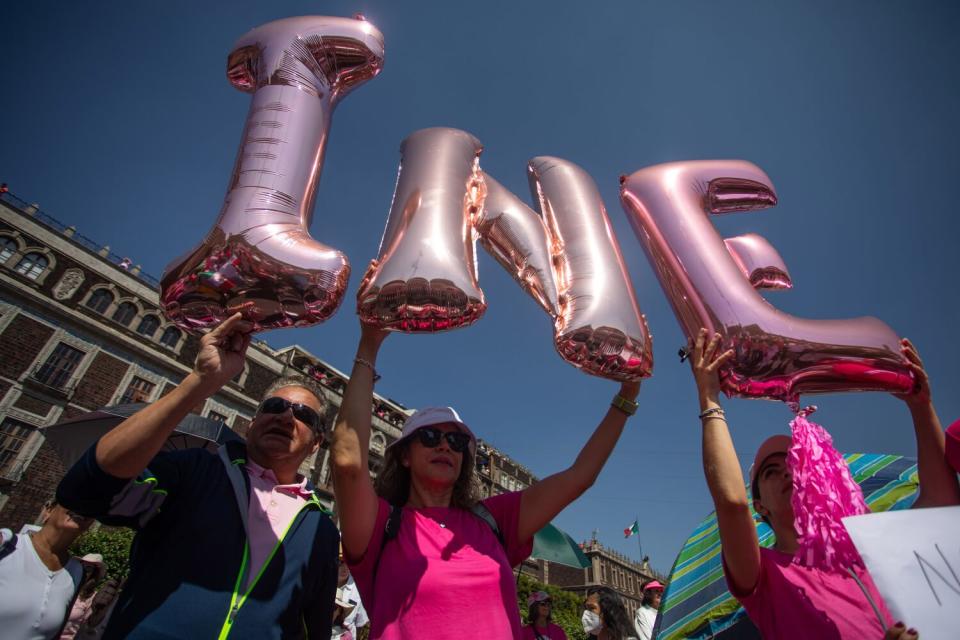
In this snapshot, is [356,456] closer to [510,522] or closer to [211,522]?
[211,522]

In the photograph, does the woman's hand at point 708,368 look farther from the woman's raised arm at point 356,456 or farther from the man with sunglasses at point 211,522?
the man with sunglasses at point 211,522

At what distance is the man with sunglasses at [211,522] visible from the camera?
1089 millimetres

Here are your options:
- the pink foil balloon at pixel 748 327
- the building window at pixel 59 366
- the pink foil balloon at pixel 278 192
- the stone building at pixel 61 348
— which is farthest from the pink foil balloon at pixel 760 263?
the building window at pixel 59 366

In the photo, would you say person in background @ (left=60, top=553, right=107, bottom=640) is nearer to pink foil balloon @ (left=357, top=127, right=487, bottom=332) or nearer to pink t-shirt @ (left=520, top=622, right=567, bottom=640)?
pink t-shirt @ (left=520, top=622, right=567, bottom=640)

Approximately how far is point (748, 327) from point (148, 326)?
23927mm

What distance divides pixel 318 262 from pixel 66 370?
21.8 m

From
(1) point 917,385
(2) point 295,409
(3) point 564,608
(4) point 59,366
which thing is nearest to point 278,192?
(2) point 295,409

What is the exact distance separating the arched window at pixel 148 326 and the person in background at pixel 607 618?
21.2 m

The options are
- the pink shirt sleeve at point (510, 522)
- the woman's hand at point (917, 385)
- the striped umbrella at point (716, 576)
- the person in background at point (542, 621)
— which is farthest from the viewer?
the person in background at point (542, 621)

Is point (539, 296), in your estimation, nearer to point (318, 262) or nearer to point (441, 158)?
point (441, 158)

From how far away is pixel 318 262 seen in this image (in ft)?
4.11

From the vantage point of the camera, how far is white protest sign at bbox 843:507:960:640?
1001 millimetres

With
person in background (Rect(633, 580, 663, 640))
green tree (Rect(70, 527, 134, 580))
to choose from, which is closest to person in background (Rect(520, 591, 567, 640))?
person in background (Rect(633, 580, 663, 640))

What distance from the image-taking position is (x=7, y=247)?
55.2ft
